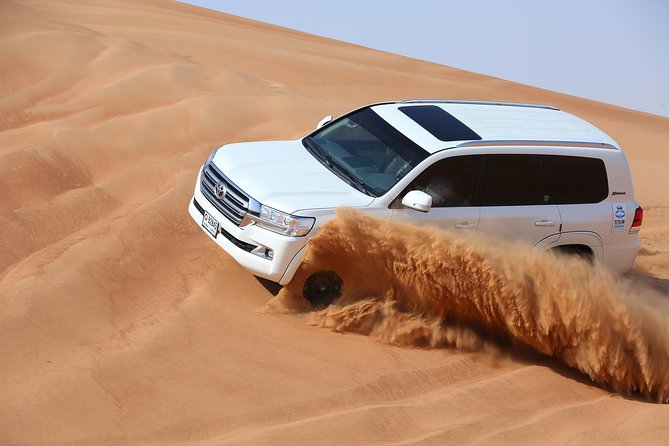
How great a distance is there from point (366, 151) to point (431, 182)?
754 mm

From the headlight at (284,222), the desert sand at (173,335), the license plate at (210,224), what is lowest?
the desert sand at (173,335)

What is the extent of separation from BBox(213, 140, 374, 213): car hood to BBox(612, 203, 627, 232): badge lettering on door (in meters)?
2.58

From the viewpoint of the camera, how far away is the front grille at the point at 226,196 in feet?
22.3

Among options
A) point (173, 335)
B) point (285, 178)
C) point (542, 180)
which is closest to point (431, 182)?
point (542, 180)

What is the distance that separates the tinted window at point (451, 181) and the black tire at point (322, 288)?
100 cm

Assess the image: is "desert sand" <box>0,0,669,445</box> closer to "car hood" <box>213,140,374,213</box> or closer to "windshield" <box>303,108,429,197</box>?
"car hood" <box>213,140,374,213</box>

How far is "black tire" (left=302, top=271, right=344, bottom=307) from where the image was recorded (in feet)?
23.0

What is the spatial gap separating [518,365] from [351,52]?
22.9 meters

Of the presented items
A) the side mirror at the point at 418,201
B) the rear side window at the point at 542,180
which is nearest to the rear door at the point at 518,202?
the rear side window at the point at 542,180

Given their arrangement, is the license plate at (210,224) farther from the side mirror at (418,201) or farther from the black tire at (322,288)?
the side mirror at (418,201)

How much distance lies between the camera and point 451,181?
721 centimetres

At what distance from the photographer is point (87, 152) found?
32.1 feet

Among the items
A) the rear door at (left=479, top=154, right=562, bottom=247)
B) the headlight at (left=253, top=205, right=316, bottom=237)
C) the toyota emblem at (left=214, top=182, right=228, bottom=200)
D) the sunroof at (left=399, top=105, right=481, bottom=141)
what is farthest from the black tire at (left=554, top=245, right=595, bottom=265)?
the toyota emblem at (left=214, top=182, right=228, bottom=200)

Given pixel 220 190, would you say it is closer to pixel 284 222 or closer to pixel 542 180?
pixel 284 222
